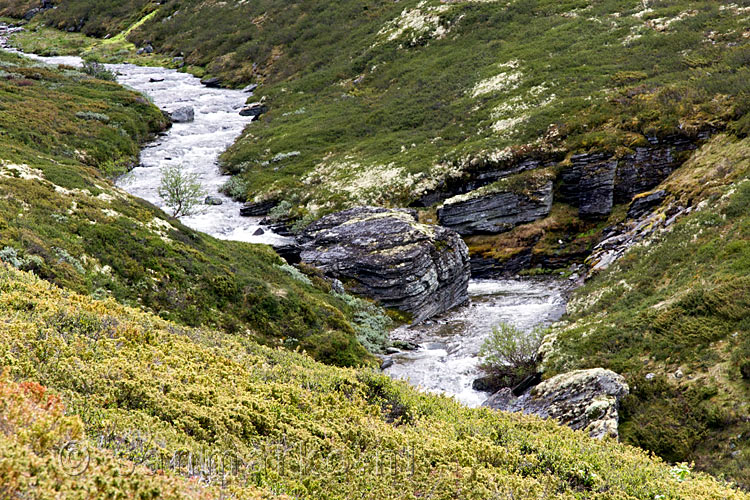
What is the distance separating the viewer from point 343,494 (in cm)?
718

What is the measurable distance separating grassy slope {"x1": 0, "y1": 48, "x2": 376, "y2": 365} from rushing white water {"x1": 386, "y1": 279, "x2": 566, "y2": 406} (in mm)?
3570

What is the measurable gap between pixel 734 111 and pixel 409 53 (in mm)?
44410

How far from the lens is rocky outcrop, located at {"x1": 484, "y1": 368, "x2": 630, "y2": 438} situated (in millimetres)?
16562

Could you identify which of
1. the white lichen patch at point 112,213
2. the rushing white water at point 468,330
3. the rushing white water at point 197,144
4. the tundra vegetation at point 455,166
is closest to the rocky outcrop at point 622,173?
the tundra vegetation at point 455,166

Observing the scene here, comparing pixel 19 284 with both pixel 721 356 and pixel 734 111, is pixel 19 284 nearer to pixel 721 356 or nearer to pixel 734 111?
pixel 721 356

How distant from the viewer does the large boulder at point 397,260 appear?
107ft

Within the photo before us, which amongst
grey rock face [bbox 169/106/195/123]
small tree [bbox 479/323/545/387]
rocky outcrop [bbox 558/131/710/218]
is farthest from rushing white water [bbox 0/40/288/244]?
rocky outcrop [bbox 558/131/710/218]

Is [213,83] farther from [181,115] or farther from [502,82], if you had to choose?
[502,82]

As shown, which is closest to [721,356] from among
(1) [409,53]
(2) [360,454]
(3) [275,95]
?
(2) [360,454]

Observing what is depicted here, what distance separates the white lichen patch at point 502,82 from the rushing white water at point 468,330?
87.9ft

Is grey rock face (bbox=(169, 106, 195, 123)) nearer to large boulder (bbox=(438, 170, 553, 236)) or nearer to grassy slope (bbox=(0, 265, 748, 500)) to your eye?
large boulder (bbox=(438, 170, 553, 236))

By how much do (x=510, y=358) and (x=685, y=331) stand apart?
293 inches

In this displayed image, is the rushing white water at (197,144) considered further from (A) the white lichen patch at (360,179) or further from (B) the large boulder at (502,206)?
(B) the large boulder at (502,206)

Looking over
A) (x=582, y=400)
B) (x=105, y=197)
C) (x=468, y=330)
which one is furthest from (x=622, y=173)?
(x=105, y=197)
